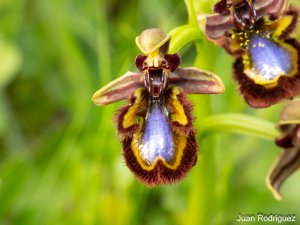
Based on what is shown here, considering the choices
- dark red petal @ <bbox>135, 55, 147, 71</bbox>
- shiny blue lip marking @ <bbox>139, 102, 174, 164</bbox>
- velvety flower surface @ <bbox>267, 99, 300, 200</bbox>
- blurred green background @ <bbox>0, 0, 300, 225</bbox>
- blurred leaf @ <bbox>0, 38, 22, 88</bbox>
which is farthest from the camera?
blurred leaf @ <bbox>0, 38, 22, 88</bbox>

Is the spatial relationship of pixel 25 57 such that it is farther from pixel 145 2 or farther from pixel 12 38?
pixel 145 2

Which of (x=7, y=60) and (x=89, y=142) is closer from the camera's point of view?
(x=89, y=142)

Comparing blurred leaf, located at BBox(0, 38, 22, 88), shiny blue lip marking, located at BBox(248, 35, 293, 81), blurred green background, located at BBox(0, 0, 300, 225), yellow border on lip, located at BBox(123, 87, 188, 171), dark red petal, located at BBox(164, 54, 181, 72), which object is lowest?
blurred green background, located at BBox(0, 0, 300, 225)

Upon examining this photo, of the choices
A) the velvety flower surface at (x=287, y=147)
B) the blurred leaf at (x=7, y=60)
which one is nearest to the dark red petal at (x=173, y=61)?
the velvety flower surface at (x=287, y=147)

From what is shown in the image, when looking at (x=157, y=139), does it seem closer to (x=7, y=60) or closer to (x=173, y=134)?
(x=173, y=134)

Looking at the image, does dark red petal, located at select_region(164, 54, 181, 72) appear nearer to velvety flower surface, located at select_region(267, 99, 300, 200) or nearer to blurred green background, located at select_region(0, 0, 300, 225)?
blurred green background, located at select_region(0, 0, 300, 225)

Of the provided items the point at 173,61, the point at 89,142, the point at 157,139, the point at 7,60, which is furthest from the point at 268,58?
the point at 7,60

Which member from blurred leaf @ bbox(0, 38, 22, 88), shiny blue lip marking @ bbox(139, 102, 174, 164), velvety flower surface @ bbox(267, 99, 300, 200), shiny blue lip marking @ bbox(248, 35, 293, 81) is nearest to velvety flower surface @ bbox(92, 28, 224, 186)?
shiny blue lip marking @ bbox(139, 102, 174, 164)
